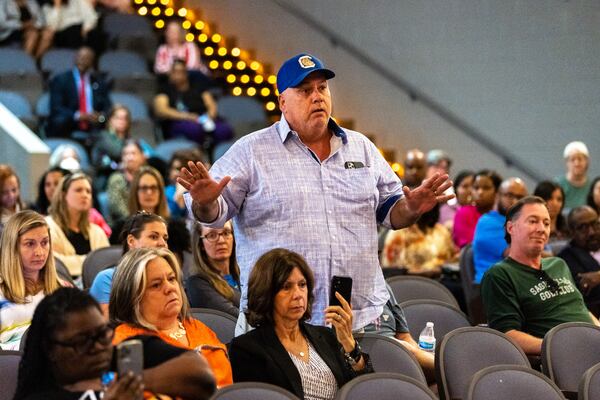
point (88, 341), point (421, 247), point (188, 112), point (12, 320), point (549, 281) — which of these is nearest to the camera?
point (88, 341)

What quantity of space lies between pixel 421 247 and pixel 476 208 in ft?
2.18

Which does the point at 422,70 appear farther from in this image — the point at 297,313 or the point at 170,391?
the point at 170,391

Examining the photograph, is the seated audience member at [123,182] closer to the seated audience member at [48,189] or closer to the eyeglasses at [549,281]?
the seated audience member at [48,189]

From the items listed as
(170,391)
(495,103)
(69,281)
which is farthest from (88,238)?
(495,103)

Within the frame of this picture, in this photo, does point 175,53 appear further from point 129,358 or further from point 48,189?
point 129,358

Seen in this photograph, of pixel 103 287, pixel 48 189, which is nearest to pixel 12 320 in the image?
pixel 103 287

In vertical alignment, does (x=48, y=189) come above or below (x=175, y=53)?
below

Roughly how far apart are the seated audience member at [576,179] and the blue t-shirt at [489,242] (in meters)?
2.14

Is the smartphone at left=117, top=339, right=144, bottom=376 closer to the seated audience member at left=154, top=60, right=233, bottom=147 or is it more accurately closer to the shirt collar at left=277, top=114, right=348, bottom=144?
the shirt collar at left=277, top=114, right=348, bottom=144

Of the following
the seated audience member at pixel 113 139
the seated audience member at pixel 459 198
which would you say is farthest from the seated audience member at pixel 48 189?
the seated audience member at pixel 459 198

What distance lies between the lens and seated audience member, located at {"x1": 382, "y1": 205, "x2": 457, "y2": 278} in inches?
270

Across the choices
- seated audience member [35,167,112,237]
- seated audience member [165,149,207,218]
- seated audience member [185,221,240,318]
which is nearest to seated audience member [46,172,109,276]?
seated audience member [35,167,112,237]

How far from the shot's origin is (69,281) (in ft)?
16.3

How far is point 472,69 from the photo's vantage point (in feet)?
31.9
